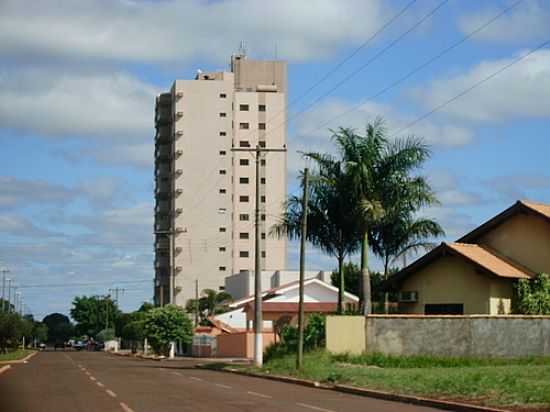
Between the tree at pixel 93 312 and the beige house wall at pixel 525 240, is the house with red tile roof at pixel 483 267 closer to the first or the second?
the beige house wall at pixel 525 240

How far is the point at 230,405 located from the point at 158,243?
108 meters

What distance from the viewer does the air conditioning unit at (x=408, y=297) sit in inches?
1751

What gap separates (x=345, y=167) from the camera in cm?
4250

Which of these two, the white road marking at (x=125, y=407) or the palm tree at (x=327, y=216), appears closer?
the white road marking at (x=125, y=407)

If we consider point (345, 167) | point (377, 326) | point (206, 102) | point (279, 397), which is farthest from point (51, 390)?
point (206, 102)

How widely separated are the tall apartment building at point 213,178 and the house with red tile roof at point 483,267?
78146mm

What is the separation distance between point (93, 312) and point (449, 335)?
148 m

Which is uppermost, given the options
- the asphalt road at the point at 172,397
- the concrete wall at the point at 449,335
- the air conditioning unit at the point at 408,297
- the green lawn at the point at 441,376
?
the air conditioning unit at the point at 408,297

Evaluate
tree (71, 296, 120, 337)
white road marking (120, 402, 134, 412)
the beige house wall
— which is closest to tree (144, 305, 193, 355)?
the beige house wall

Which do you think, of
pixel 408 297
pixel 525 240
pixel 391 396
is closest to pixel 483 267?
pixel 525 240

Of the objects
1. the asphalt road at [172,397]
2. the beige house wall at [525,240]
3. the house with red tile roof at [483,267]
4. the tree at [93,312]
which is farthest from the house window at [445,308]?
the tree at [93,312]

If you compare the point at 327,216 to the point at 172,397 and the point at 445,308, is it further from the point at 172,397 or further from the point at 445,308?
the point at 172,397

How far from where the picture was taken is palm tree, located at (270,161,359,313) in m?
42.9

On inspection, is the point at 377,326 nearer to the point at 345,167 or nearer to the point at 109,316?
the point at 345,167
